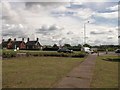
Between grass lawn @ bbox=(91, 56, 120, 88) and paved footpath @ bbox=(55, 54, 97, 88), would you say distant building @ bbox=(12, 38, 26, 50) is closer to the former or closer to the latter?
grass lawn @ bbox=(91, 56, 120, 88)

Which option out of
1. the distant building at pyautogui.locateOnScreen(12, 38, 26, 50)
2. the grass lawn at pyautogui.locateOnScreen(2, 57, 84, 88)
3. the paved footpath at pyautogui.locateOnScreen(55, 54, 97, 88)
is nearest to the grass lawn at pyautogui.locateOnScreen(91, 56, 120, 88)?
the paved footpath at pyautogui.locateOnScreen(55, 54, 97, 88)

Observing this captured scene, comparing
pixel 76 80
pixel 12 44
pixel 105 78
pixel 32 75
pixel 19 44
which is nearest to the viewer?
pixel 76 80

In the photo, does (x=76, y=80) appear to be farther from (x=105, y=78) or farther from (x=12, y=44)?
(x=12, y=44)

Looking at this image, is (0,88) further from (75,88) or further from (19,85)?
(75,88)

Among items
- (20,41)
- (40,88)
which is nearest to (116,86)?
(40,88)

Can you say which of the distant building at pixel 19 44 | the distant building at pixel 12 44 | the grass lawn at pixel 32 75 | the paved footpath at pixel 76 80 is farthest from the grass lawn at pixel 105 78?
the distant building at pixel 12 44

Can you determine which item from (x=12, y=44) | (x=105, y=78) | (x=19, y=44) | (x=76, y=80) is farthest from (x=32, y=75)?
(x=12, y=44)

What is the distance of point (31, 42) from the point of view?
131m

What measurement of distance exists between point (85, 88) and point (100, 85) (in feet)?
4.86

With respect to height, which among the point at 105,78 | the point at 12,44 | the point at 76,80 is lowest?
the point at 105,78

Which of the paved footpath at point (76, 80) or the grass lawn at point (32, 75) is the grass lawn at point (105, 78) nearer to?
the paved footpath at point (76, 80)

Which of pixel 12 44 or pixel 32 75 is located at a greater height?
pixel 12 44

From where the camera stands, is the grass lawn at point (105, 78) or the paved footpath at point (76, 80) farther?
the grass lawn at point (105, 78)

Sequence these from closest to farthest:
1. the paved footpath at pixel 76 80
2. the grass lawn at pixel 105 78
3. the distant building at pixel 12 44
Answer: the paved footpath at pixel 76 80 < the grass lawn at pixel 105 78 < the distant building at pixel 12 44
